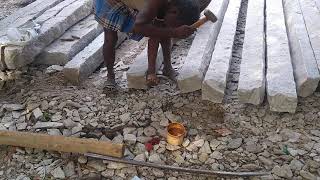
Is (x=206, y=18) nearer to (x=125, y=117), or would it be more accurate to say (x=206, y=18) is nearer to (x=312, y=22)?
(x=125, y=117)

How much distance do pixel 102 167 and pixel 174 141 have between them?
1.98 ft

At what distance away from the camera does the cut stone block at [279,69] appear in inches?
122

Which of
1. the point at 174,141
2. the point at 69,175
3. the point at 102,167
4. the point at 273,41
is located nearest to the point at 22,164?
the point at 69,175

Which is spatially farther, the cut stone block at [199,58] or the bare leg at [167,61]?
the bare leg at [167,61]

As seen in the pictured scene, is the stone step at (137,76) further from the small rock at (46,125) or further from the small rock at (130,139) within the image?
the small rock at (46,125)

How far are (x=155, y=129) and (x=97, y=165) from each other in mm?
584

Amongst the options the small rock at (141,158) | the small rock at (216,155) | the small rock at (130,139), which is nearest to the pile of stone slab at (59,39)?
the small rock at (130,139)

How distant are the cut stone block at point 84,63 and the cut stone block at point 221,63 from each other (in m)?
1.23

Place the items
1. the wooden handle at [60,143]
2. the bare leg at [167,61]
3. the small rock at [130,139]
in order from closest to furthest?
the wooden handle at [60,143], the small rock at [130,139], the bare leg at [167,61]

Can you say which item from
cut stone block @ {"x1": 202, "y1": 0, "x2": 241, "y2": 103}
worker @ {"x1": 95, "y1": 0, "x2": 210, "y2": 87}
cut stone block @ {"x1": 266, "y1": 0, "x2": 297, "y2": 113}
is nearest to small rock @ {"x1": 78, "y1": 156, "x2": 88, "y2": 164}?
worker @ {"x1": 95, "y1": 0, "x2": 210, "y2": 87}

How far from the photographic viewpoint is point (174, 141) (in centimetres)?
308

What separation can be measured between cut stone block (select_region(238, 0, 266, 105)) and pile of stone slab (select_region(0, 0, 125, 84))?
153 centimetres

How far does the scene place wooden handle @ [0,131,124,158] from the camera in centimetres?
290

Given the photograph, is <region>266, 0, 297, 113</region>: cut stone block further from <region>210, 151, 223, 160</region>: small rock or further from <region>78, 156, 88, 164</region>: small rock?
<region>78, 156, 88, 164</region>: small rock
